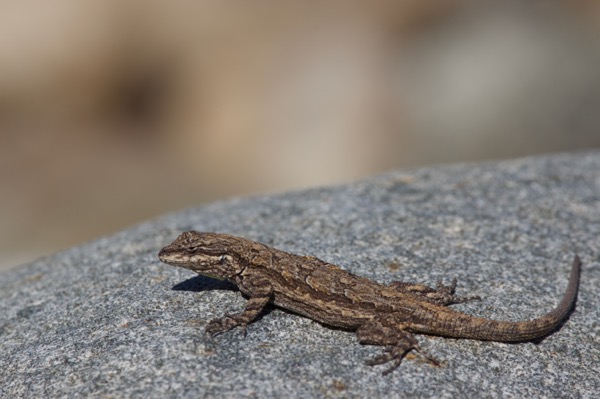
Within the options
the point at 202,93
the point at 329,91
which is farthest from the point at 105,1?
the point at 329,91

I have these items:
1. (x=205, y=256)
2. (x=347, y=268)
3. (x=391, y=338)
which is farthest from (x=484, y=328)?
(x=205, y=256)

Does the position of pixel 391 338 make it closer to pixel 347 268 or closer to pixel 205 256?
pixel 347 268

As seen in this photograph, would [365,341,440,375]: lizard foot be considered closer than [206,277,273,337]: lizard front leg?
Yes

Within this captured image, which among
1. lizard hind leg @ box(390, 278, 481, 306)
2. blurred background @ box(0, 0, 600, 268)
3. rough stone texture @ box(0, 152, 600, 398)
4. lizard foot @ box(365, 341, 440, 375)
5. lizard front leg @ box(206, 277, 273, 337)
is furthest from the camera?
blurred background @ box(0, 0, 600, 268)

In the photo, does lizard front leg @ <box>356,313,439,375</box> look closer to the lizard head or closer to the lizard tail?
the lizard tail

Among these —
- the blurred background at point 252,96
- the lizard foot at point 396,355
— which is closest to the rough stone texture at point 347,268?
the lizard foot at point 396,355

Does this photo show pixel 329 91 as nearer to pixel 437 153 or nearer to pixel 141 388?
pixel 437 153

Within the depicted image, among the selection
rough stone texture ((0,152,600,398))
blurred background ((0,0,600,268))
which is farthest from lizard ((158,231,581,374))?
blurred background ((0,0,600,268))
